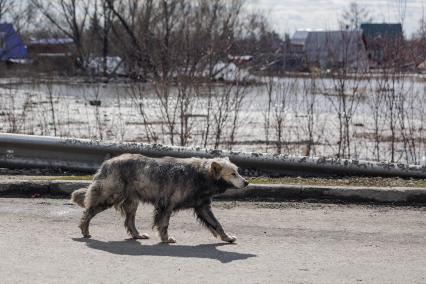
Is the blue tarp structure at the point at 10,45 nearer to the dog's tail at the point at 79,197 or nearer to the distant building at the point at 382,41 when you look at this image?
the distant building at the point at 382,41

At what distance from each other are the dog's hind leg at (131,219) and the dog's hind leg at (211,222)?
58 centimetres

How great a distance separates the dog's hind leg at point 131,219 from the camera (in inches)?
298

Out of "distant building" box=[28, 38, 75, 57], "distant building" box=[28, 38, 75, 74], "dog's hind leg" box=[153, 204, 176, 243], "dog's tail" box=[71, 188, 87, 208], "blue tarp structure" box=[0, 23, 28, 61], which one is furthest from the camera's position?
"distant building" box=[28, 38, 75, 57]

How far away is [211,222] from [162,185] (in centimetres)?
59

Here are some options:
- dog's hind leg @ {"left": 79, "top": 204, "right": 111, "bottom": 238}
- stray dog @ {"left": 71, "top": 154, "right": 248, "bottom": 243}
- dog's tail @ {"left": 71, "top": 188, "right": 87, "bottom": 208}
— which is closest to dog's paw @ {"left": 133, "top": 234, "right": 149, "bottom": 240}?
stray dog @ {"left": 71, "top": 154, "right": 248, "bottom": 243}

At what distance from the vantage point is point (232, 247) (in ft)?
23.2

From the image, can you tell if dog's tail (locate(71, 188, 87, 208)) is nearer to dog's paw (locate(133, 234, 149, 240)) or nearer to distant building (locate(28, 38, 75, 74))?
dog's paw (locate(133, 234, 149, 240))

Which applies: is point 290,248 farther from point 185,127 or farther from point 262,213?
point 185,127

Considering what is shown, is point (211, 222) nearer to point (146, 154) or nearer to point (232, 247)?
point (232, 247)

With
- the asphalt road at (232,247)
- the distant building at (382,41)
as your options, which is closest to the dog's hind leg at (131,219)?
the asphalt road at (232,247)

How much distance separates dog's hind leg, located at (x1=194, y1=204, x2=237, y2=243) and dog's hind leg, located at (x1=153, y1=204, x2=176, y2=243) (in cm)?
32

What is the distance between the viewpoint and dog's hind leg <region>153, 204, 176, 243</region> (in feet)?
23.9

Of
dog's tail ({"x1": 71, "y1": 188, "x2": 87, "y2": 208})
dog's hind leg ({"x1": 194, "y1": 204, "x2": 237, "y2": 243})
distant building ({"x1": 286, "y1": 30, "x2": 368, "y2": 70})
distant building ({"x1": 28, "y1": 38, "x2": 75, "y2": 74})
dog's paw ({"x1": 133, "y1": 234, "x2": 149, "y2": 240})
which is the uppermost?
distant building ({"x1": 28, "y1": 38, "x2": 75, "y2": 74})

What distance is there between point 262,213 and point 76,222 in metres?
2.08
